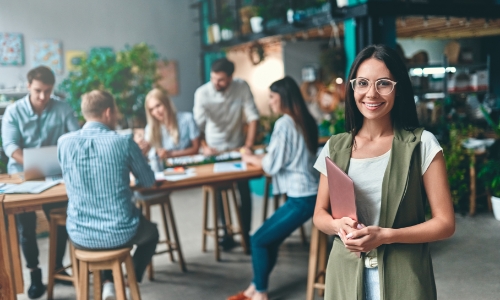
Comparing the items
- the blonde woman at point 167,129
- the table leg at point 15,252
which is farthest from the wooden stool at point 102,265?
the blonde woman at point 167,129

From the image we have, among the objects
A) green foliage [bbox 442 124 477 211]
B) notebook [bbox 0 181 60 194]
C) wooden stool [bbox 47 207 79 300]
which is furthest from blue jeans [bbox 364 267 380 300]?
green foliage [bbox 442 124 477 211]

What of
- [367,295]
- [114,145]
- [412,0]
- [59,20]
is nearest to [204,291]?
[114,145]

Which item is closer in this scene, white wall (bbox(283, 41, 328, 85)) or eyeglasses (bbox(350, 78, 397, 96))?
eyeglasses (bbox(350, 78, 397, 96))

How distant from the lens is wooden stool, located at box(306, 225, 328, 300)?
2.95m

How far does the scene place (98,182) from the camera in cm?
260

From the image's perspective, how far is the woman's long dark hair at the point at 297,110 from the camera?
303 cm

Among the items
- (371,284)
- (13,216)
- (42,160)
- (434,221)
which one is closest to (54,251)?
(13,216)

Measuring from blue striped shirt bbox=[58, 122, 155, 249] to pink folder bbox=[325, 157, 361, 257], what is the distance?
4.85 feet

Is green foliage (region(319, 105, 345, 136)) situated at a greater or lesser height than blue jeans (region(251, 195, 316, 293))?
greater

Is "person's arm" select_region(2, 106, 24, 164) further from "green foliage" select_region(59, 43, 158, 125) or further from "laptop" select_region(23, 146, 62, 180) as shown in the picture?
"green foliage" select_region(59, 43, 158, 125)

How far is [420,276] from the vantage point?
4.86 ft

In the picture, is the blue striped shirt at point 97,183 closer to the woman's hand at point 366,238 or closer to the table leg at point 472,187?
the woman's hand at point 366,238

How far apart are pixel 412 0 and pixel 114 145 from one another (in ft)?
11.6

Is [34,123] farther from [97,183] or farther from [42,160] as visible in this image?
[97,183]
